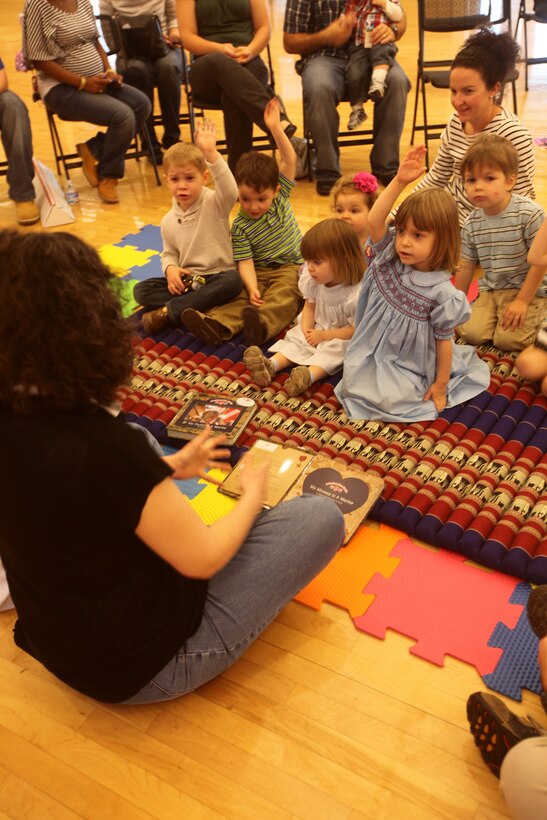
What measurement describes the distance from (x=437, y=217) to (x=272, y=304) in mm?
897

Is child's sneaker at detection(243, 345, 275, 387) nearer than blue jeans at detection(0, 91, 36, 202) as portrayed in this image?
Yes

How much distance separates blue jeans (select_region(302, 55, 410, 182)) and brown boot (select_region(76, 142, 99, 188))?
1412mm

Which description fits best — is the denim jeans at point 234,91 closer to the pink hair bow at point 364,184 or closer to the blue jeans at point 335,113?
the blue jeans at point 335,113

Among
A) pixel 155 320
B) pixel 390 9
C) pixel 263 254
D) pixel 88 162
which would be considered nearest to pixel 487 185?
pixel 263 254

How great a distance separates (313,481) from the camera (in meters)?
1.95

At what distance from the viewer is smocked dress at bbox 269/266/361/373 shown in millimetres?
2387

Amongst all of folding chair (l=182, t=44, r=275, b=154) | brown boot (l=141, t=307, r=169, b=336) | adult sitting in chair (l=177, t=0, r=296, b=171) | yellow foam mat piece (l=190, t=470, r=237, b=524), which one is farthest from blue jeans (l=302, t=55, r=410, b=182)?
yellow foam mat piece (l=190, t=470, r=237, b=524)

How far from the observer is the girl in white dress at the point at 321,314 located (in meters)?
2.27

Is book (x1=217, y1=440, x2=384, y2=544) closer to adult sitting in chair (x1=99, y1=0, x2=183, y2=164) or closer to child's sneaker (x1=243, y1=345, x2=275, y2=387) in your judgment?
child's sneaker (x1=243, y1=345, x2=275, y2=387)

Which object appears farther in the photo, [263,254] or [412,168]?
[263,254]

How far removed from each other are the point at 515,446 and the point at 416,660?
0.80 meters

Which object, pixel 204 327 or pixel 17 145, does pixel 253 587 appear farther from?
pixel 17 145

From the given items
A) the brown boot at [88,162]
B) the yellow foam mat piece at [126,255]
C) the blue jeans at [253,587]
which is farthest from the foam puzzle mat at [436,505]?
the brown boot at [88,162]

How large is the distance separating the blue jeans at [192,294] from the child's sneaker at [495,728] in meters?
1.89
